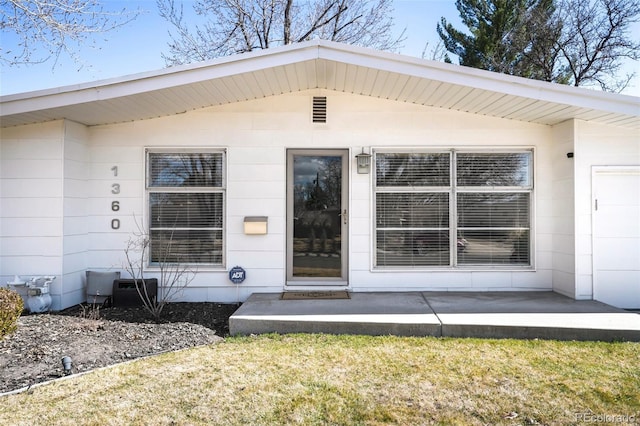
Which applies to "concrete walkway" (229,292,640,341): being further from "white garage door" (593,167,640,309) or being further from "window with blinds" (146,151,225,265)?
"window with blinds" (146,151,225,265)

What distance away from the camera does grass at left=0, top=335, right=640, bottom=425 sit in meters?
2.51

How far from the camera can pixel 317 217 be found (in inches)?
224

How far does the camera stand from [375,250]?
5.58 meters

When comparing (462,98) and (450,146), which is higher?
(462,98)

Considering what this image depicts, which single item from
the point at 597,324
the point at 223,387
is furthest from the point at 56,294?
the point at 597,324

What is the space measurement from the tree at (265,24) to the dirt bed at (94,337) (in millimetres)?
9170

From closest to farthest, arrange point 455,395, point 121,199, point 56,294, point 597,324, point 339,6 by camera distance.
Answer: point 455,395, point 597,324, point 56,294, point 121,199, point 339,6

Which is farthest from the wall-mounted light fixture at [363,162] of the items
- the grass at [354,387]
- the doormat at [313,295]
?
the grass at [354,387]

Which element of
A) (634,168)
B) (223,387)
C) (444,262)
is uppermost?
(634,168)

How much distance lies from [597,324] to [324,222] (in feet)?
11.3

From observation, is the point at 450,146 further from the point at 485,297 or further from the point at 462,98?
the point at 485,297

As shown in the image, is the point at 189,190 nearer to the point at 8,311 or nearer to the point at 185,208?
the point at 185,208

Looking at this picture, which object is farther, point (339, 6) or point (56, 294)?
point (339, 6)

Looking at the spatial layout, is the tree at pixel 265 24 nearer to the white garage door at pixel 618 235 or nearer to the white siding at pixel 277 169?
the white siding at pixel 277 169
